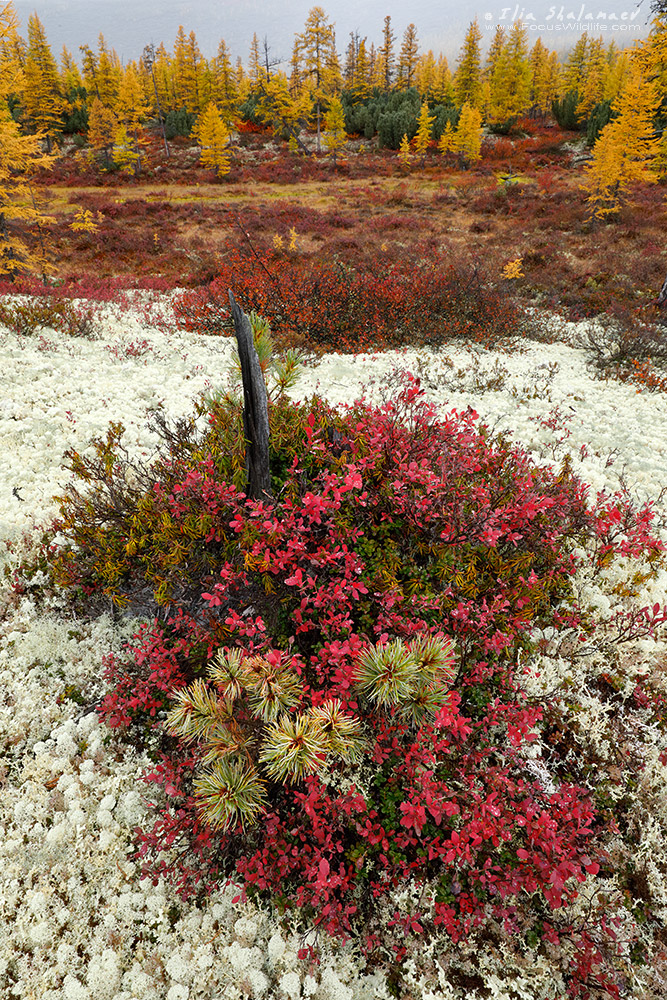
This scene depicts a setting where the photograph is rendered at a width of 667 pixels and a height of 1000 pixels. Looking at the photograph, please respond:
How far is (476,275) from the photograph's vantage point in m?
14.4

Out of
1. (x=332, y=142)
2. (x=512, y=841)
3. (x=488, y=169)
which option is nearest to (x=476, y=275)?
(x=512, y=841)

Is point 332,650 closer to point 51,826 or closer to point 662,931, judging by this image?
point 51,826

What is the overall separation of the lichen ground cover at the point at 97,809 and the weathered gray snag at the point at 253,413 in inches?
81.8

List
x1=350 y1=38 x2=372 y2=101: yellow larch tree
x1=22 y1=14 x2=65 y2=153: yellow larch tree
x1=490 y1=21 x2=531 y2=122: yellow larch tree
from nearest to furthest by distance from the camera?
x1=22 y1=14 x2=65 y2=153: yellow larch tree < x1=490 y1=21 x2=531 y2=122: yellow larch tree < x1=350 y1=38 x2=372 y2=101: yellow larch tree

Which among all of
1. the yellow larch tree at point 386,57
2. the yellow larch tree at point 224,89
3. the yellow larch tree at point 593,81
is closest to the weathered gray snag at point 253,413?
the yellow larch tree at point 593,81

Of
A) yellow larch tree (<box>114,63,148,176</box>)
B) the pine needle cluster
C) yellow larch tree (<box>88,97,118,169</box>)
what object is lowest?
the pine needle cluster

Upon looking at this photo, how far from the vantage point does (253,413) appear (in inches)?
156

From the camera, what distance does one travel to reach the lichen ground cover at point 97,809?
2854 millimetres

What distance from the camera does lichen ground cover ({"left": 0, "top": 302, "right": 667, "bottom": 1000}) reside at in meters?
2.85

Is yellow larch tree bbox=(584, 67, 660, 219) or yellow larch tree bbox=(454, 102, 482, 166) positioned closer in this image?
yellow larch tree bbox=(584, 67, 660, 219)

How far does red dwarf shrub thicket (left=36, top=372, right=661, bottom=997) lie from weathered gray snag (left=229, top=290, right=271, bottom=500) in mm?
175

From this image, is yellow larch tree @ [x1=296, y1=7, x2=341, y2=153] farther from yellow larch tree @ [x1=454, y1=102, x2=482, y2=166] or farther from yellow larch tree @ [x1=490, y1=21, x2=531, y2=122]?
yellow larch tree @ [x1=490, y1=21, x2=531, y2=122]

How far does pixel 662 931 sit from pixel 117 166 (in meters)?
63.4

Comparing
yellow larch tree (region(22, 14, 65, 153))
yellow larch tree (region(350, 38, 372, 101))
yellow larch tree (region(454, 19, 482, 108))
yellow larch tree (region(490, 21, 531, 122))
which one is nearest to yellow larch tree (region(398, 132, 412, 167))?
yellow larch tree (region(454, 19, 482, 108))
